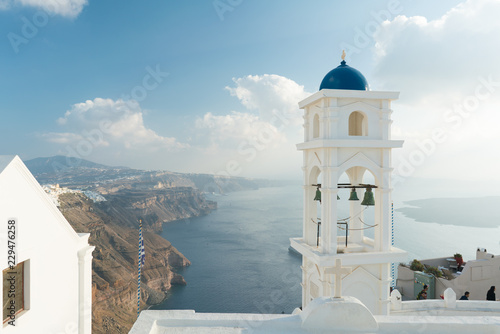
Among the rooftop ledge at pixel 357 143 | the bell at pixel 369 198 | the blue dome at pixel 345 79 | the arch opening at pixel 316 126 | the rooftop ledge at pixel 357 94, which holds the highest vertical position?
the blue dome at pixel 345 79

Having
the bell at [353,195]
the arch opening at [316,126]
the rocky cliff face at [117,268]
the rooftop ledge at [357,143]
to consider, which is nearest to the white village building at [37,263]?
the rooftop ledge at [357,143]

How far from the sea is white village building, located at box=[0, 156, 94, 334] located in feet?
95.0

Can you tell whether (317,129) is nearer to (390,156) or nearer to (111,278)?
(390,156)

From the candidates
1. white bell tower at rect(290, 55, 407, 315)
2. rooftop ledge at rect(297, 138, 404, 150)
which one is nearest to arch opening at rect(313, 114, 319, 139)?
white bell tower at rect(290, 55, 407, 315)

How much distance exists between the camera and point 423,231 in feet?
234

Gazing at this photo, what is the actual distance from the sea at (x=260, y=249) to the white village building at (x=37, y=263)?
2896 cm

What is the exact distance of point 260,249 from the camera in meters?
68.8

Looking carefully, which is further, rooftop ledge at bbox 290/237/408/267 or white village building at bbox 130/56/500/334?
white village building at bbox 130/56/500/334

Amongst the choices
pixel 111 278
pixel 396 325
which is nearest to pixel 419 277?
pixel 396 325

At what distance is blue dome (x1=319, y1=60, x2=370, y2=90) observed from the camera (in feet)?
23.0

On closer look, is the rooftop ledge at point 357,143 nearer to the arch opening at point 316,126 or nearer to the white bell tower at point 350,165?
the white bell tower at point 350,165

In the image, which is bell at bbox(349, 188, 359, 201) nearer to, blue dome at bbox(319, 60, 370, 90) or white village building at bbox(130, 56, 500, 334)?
white village building at bbox(130, 56, 500, 334)

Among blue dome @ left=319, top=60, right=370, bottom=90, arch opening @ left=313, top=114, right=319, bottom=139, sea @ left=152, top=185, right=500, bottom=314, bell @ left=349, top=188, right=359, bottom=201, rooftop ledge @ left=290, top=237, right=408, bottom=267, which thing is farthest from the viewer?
sea @ left=152, top=185, right=500, bottom=314

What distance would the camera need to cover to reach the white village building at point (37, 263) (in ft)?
13.9
